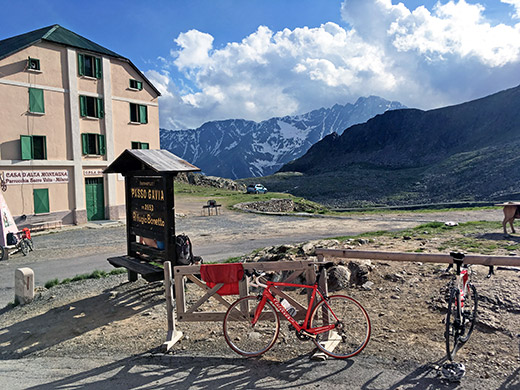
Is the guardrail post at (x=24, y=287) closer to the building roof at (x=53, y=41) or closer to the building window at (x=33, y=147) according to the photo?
the building window at (x=33, y=147)

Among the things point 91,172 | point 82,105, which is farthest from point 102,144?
point 82,105

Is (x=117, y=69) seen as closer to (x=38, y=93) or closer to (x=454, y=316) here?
(x=38, y=93)

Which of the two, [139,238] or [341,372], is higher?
[139,238]

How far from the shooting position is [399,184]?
82.0 m

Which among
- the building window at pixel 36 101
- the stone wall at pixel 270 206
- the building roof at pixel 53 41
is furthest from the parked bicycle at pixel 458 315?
the stone wall at pixel 270 206

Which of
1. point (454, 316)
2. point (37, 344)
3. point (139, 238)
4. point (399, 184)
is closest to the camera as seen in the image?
point (454, 316)

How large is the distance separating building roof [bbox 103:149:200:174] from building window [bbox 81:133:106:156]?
54.0 feet

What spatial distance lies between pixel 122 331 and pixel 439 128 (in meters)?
162

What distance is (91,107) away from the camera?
2539cm

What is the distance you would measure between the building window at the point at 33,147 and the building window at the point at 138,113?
264 inches

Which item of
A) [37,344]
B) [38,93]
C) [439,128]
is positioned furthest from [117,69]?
[439,128]

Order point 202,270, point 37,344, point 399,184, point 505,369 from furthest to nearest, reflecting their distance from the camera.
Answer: point 399,184, point 37,344, point 202,270, point 505,369

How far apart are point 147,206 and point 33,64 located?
18.4m

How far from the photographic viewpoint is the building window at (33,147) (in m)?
21.7
